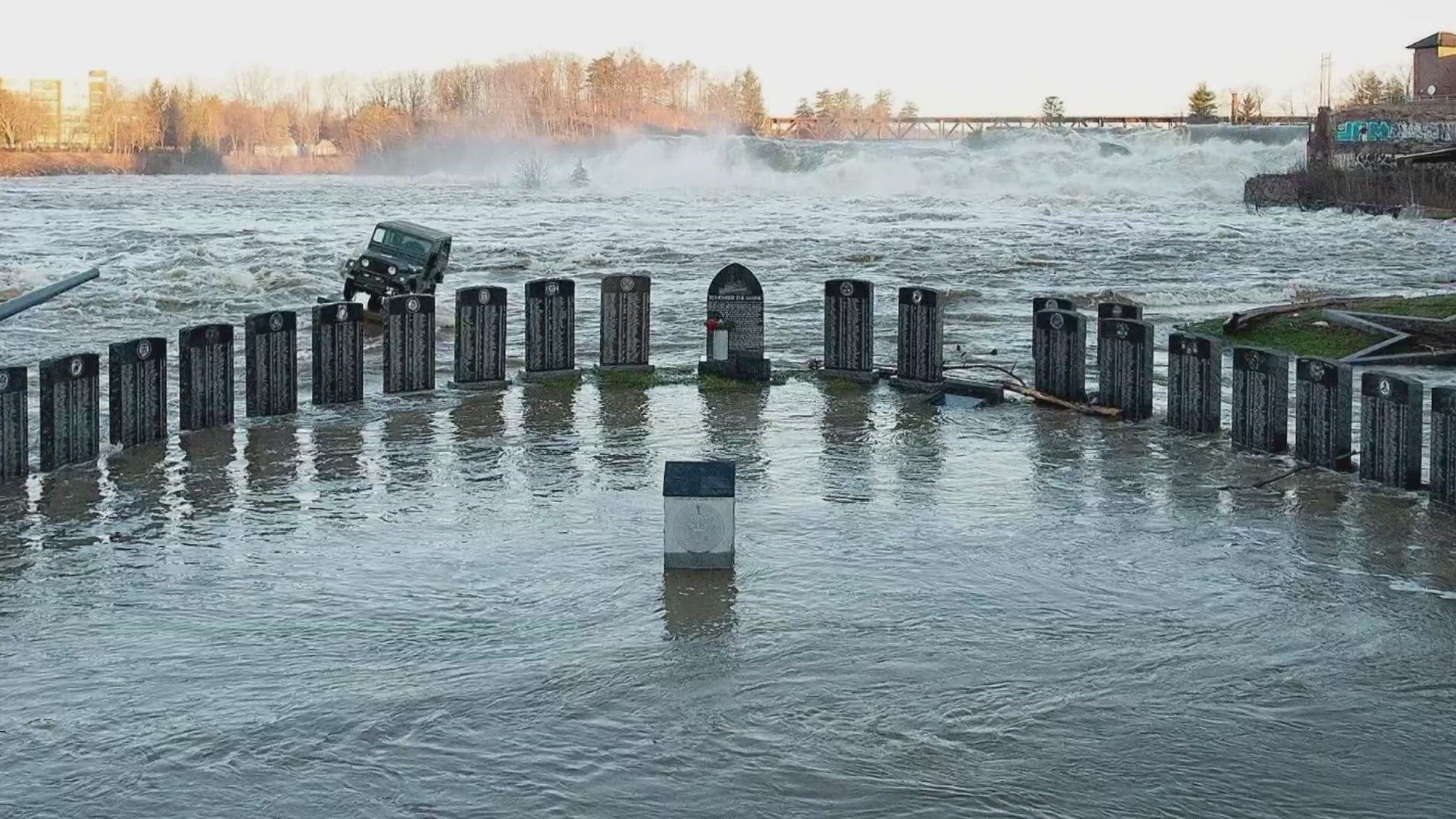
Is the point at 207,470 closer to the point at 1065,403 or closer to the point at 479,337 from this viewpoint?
the point at 479,337

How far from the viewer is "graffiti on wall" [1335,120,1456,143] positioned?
65.0m

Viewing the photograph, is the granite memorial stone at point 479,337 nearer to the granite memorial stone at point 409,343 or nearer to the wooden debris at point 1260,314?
the granite memorial stone at point 409,343

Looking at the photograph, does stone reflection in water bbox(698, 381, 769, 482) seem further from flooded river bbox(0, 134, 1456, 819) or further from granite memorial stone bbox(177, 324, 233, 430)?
granite memorial stone bbox(177, 324, 233, 430)

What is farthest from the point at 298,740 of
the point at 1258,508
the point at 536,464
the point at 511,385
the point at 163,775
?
the point at 511,385

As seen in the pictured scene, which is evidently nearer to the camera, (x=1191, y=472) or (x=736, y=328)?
(x=1191, y=472)

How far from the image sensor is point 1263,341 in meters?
18.4

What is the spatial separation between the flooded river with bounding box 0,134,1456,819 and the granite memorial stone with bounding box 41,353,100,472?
0.93 feet

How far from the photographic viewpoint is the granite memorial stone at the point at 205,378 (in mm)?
12578

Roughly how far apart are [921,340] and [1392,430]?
202 inches

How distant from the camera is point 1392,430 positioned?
411 inches

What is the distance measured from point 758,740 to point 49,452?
21.7 feet

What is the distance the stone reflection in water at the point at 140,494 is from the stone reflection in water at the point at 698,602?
3015 millimetres

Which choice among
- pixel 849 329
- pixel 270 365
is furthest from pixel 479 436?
pixel 849 329

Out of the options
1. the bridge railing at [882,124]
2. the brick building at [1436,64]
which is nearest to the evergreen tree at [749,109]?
the bridge railing at [882,124]
